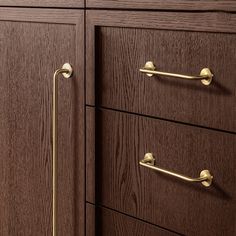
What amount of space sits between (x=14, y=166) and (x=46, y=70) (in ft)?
0.74

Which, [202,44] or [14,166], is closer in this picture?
[202,44]

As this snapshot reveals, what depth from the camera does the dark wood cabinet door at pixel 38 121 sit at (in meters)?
1.07

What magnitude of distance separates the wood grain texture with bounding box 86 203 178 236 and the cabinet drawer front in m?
0.18

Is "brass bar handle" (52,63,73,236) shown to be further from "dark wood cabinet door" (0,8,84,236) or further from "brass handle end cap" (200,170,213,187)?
"brass handle end cap" (200,170,213,187)

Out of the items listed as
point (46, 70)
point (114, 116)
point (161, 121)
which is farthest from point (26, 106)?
point (161, 121)

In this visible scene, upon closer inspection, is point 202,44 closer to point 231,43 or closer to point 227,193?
point 231,43

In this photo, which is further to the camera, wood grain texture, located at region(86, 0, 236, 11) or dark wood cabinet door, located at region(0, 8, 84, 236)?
dark wood cabinet door, located at region(0, 8, 84, 236)

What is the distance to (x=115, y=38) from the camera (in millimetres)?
994

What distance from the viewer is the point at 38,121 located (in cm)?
116

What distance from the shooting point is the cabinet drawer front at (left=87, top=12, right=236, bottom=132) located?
0.85m

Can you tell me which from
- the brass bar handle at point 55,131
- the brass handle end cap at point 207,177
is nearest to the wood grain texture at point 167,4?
the brass bar handle at point 55,131

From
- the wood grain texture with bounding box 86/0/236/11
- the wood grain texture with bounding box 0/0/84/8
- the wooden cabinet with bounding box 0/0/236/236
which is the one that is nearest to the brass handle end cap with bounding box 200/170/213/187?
the wooden cabinet with bounding box 0/0/236/236

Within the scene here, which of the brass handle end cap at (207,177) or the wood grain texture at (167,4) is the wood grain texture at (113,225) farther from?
the wood grain texture at (167,4)

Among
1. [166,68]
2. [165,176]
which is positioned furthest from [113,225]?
[166,68]
